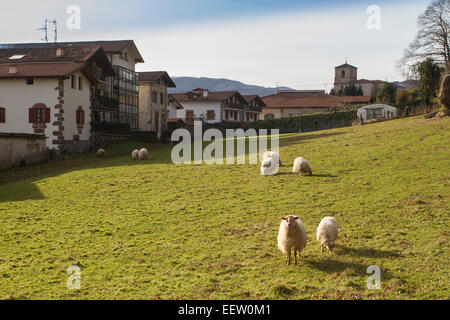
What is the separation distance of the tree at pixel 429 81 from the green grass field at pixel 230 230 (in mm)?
30884

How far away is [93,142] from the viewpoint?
45906mm

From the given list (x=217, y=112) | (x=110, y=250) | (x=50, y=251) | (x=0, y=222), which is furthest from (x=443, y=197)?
(x=217, y=112)

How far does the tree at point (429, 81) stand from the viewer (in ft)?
177

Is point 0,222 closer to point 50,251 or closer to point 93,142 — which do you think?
point 50,251

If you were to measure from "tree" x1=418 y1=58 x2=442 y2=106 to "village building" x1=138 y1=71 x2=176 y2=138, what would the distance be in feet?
111

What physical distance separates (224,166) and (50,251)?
15207mm

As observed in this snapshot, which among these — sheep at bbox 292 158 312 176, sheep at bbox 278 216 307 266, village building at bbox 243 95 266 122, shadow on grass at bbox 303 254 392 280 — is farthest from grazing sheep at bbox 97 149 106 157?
village building at bbox 243 95 266 122

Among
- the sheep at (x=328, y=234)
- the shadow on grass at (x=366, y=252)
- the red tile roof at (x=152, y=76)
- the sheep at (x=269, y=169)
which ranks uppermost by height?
the red tile roof at (x=152, y=76)

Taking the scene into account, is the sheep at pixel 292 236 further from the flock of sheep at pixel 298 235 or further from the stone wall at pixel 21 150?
the stone wall at pixel 21 150

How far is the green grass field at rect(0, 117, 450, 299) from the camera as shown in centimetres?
1003

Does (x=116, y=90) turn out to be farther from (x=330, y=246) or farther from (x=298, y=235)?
(x=298, y=235)

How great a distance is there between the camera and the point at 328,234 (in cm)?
1195

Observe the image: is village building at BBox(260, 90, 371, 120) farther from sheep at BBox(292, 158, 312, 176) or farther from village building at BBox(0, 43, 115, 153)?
sheep at BBox(292, 158, 312, 176)

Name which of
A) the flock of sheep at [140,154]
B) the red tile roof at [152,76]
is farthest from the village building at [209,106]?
the flock of sheep at [140,154]
